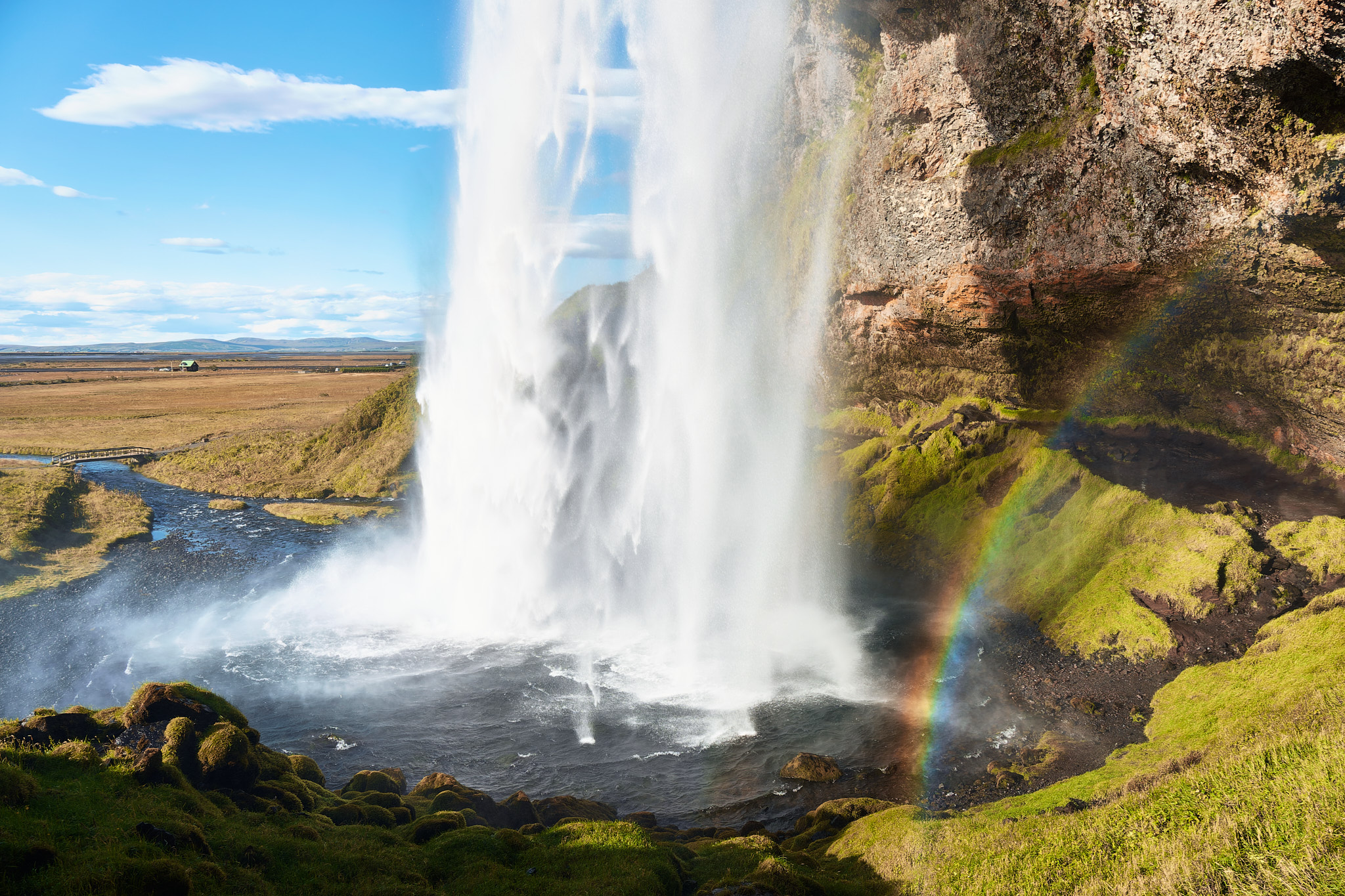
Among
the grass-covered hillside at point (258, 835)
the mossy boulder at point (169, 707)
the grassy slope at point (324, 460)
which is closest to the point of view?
the grass-covered hillside at point (258, 835)

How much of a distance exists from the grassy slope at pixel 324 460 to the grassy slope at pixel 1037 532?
3610 centimetres

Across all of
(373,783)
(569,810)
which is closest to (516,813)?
(569,810)

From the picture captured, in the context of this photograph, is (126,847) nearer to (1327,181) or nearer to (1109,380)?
(1327,181)

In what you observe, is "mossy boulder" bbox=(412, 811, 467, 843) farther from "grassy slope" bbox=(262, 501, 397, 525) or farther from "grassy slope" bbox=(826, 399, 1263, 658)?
"grassy slope" bbox=(262, 501, 397, 525)

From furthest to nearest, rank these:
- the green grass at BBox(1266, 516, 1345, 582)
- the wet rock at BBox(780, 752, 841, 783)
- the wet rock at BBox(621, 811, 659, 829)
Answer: the green grass at BBox(1266, 516, 1345, 582)
the wet rock at BBox(780, 752, 841, 783)
the wet rock at BBox(621, 811, 659, 829)

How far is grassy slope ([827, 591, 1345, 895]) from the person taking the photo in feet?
30.2

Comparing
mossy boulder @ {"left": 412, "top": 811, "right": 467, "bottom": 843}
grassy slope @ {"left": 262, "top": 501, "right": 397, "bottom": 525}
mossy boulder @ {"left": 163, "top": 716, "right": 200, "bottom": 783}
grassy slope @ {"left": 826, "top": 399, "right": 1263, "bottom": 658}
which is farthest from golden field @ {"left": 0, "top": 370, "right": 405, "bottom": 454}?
mossy boulder @ {"left": 412, "top": 811, "right": 467, "bottom": 843}

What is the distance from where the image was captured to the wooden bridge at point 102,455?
198 feet

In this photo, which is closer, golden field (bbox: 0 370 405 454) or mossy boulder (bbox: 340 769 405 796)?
mossy boulder (bbox: 340 769 405 796)

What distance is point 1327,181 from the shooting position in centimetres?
1664

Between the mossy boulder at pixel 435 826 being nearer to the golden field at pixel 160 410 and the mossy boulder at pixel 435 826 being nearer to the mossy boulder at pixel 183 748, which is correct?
the mossy boulder at pixel 183 748

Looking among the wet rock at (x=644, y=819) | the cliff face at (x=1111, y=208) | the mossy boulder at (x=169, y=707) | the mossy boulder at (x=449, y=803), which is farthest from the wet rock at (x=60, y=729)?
the cliff face at (x=1111, y=208)

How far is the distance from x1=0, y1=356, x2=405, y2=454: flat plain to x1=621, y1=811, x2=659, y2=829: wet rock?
6508 cm

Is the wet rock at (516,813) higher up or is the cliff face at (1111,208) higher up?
the cliff face at (1111,208)
